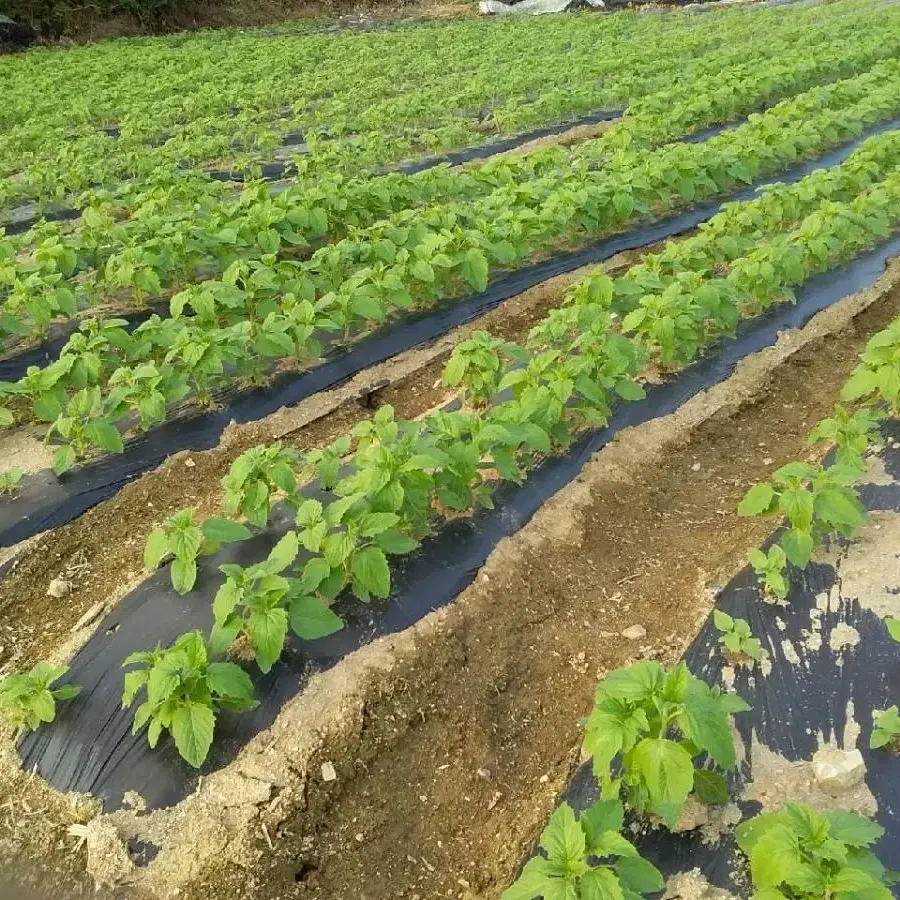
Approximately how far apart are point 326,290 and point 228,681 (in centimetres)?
406

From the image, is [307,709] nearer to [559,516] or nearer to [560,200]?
[559,516]

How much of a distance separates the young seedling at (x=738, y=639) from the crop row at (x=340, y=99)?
23.9 ft

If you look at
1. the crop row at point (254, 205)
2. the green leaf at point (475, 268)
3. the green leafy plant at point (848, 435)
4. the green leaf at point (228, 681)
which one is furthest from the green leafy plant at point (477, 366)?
the crop row at point (254, 205)

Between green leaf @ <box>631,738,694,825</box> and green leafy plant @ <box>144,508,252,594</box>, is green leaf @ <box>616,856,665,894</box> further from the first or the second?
green leafy plant @ <box>144,508,252,594</box>

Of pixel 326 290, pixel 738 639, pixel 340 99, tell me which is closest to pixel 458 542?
pixel 738 639

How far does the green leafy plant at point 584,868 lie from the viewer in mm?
2148

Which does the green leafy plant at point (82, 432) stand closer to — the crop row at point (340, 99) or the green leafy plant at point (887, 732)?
the green leafy plant at point (887, 732)

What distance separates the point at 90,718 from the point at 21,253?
6027 millimetres

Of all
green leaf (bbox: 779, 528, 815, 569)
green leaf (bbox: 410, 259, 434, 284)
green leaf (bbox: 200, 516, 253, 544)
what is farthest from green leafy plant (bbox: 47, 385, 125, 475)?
green leaf (bbox: 779, 528, 815, 569)

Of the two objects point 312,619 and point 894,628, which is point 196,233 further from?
point 894,628

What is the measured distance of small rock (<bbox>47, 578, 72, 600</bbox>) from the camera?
384 cm

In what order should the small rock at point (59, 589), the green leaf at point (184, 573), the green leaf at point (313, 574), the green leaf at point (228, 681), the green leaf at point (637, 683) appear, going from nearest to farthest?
1. the green leaf at point (637, 683)
2. the green leaf at point (228, 681)
3. the green leaf at point (313, 574)
4. the green leaf at point (184, 573)
5. the small rock at point (59, 589)

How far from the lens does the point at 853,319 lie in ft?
20.9

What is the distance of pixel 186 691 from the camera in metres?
2.97
